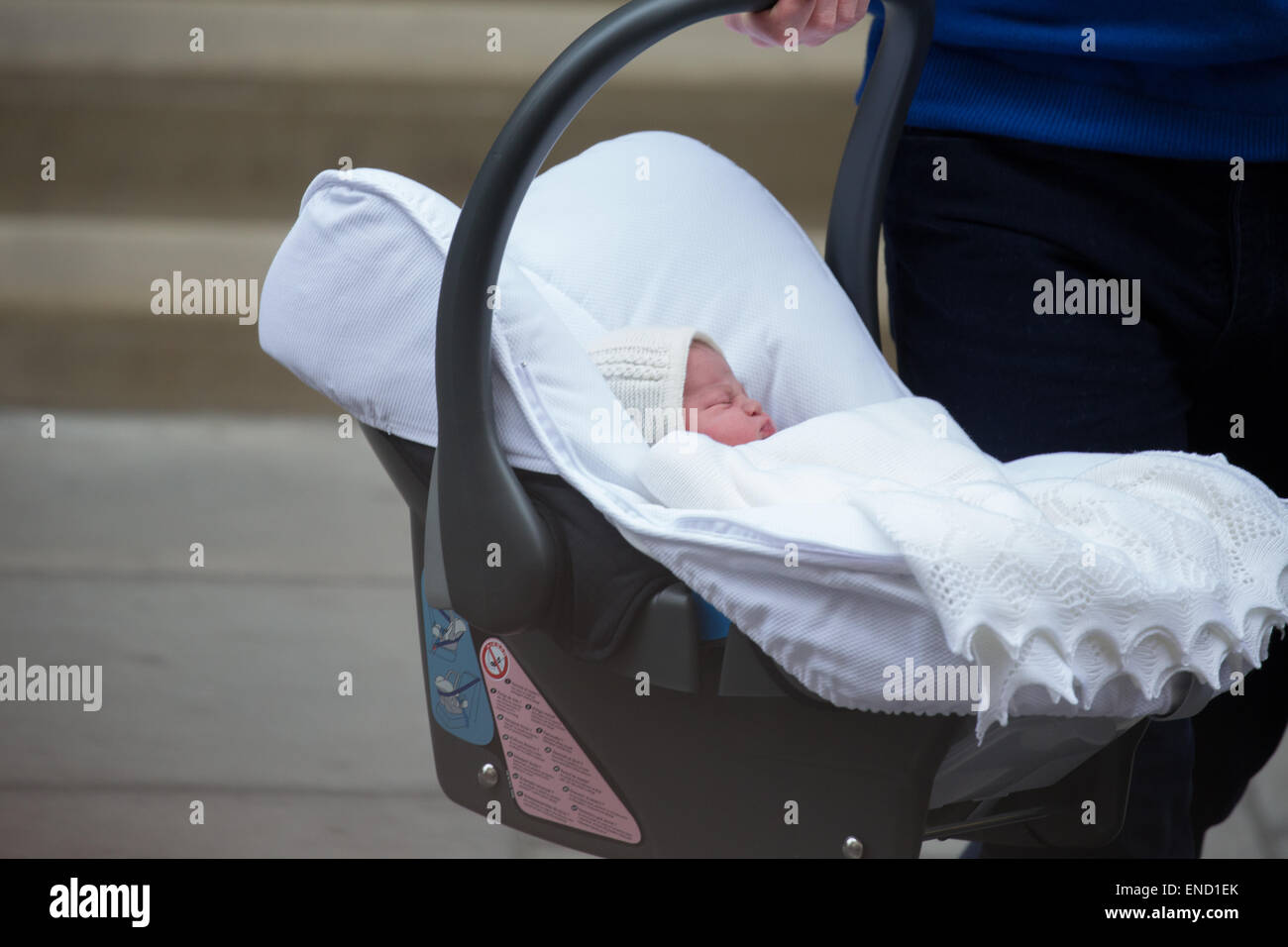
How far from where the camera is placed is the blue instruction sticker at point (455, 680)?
87 cm

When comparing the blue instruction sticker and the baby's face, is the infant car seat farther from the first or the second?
the baby's face

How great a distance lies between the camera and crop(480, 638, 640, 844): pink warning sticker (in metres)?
0.81

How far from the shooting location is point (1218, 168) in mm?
935

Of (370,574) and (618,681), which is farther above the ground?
(618,681)

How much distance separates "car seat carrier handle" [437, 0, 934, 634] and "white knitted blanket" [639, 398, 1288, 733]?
0.33ft

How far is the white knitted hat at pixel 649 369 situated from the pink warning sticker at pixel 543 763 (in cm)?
21

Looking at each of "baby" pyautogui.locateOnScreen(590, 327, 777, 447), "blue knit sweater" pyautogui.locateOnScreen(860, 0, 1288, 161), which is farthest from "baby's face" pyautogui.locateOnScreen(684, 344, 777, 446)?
"blue knit sweater" pyautogui.locateOnScreen(860, 0, 1288, 161)

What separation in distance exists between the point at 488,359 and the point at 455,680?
273mm

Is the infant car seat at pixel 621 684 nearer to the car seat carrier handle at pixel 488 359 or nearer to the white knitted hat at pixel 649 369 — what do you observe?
the car seat carrier handle at pixel 488 359

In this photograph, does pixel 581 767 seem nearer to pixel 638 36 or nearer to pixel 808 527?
pixel 808 527

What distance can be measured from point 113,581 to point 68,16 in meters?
1.34

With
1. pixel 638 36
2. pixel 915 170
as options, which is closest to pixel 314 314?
pixel 638 36

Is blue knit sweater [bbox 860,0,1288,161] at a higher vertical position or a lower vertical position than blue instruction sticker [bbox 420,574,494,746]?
higher

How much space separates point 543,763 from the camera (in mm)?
840
